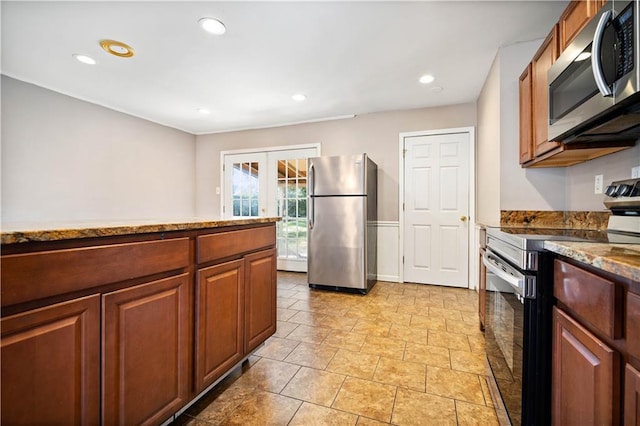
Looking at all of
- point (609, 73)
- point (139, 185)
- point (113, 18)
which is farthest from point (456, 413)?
point (139, 185)

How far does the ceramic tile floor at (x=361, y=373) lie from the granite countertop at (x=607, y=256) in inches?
40.8

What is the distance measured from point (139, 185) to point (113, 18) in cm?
265

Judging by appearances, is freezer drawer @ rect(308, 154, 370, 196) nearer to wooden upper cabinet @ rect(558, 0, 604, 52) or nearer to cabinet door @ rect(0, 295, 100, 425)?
wooden upper cabinet @ rect(558, 0, 604, 52)

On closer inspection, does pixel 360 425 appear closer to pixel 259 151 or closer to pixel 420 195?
pixel 420 195

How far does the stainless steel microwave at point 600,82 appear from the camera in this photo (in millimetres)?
1012

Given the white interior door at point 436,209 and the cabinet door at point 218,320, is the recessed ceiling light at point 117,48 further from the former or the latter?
the white interior door at point 436,209

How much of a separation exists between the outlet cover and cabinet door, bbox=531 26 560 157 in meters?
0.35

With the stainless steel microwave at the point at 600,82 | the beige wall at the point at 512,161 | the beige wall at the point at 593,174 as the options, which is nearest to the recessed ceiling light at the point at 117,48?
the stainless steel microwave at the point at 600,82

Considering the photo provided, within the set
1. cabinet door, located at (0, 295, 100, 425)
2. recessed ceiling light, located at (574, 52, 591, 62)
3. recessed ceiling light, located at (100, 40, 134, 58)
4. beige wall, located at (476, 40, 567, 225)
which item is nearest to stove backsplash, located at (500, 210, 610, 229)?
beige wall, located at (476, 40, 567, 225)

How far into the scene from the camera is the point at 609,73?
1.08 meters

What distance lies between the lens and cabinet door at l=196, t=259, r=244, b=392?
53.9 inches

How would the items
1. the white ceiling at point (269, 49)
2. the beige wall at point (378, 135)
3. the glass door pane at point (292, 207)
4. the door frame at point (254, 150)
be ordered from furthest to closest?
the glass door pane at point (292, 207) < the door frame at point (254, 150) < the beige wall at point (378, 135) < the white ceiling at point (269, 49)

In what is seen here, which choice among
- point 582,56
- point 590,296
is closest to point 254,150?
point 582,56

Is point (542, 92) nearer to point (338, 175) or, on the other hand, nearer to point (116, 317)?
point (338, 175)
